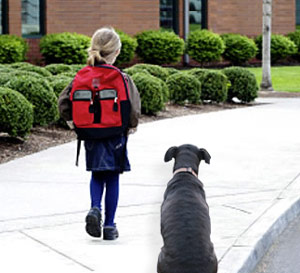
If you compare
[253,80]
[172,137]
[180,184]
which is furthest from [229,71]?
[180,184]

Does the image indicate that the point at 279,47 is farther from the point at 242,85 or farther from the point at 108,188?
the point at 108,188

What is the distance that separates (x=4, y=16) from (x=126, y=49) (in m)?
4.41

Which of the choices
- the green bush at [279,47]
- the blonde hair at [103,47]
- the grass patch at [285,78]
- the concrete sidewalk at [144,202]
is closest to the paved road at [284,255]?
the concrete sidewalk at [144,202]

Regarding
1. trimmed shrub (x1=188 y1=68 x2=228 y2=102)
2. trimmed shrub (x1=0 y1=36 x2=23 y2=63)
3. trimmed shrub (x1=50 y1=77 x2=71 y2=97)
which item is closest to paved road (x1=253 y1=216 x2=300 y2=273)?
trimmed shrub (x1=50 y1=77 x2=71 y2=97)

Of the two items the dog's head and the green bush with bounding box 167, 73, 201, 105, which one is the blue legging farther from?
the green bush with bounding box 167, 73, 201, 105

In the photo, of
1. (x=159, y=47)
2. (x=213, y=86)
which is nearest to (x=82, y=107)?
(x=213, y=86)

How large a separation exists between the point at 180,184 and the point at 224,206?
3.20 meters

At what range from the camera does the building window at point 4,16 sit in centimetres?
3054

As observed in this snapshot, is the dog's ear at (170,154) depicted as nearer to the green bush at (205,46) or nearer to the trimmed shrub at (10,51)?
the trimmed shrub at (10,51)

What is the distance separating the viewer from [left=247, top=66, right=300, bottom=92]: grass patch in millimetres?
26781

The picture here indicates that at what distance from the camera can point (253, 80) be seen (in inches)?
821

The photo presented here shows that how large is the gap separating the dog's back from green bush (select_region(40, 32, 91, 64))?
2399 centimetres

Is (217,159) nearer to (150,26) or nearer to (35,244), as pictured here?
(35,244)

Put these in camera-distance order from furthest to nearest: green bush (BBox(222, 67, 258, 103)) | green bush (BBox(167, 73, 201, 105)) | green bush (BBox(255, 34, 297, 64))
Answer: green bush (BBox(255, 34, 297, 64)), green bush (BBox(222, 67, 258, 103)), green bush (BBox(167, 73, 201, 105))
